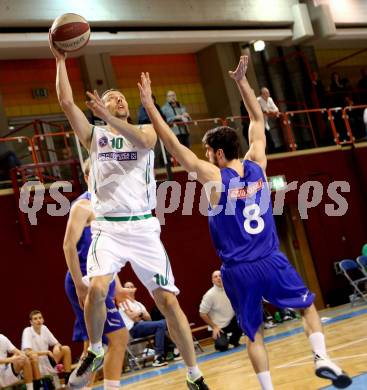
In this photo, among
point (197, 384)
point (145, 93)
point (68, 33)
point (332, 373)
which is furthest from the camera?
point (68, 33)

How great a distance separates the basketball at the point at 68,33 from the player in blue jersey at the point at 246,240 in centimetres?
86

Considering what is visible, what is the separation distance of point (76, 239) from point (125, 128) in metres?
1.22

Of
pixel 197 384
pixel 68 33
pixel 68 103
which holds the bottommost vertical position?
pixel 197 384

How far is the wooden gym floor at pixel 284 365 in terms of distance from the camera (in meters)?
6.50

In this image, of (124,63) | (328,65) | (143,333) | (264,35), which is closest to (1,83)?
(124,63)

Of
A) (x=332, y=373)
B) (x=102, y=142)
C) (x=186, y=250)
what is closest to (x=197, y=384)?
(x=332, y=373)

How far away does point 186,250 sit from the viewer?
51.4 feet

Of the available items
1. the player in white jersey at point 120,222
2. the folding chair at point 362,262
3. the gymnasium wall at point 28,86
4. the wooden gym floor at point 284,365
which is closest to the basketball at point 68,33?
the player in white jersey at point 120,222

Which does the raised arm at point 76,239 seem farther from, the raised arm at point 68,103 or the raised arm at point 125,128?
the raised arm at point 125,128

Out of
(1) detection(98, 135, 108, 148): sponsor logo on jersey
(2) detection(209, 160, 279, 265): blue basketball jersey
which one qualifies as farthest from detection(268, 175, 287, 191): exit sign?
(2) detection(209, 160, 279, 265): blue basketball jersey

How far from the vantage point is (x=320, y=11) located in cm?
1919

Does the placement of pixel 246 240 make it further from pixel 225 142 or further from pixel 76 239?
pixel 76 239

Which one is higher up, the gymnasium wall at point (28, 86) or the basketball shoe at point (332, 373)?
the gymnasium wall at point (28, 86)

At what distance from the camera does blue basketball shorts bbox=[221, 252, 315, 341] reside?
5020mm
